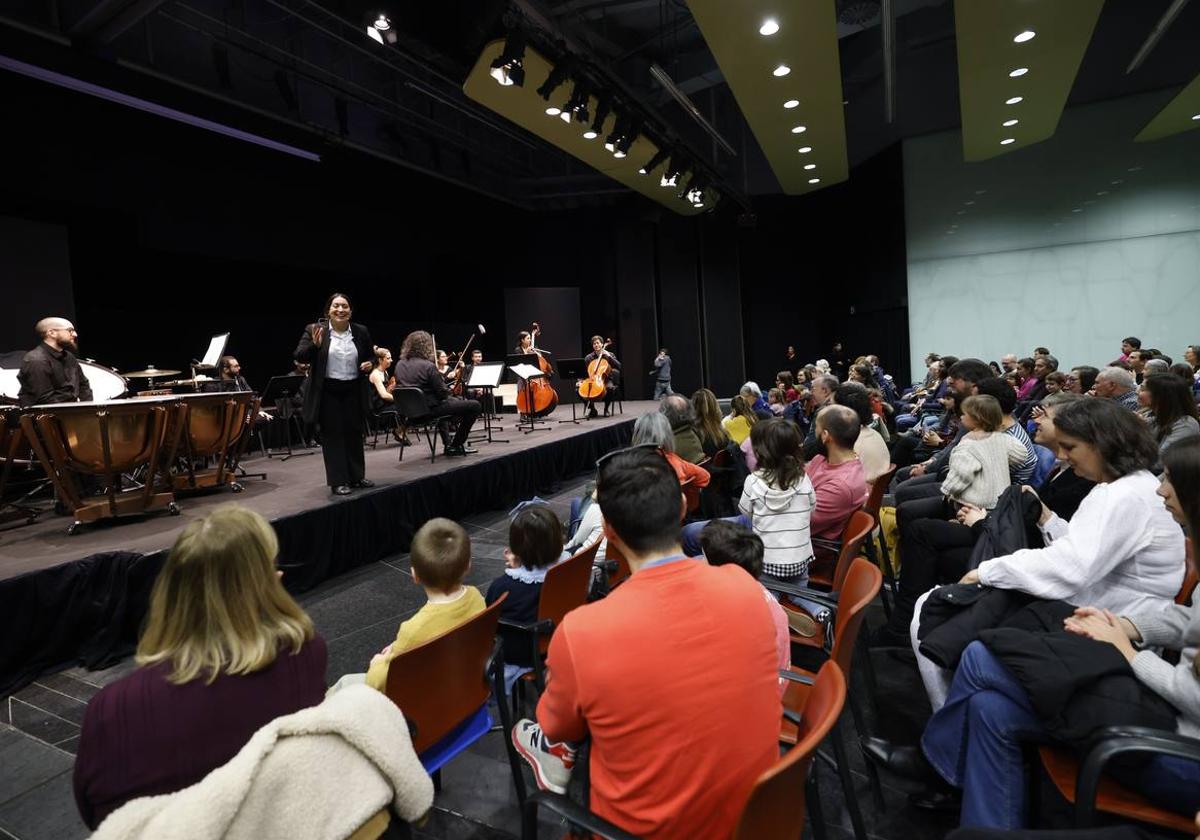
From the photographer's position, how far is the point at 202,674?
110cm

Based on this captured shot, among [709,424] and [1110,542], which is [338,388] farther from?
[1110,542]

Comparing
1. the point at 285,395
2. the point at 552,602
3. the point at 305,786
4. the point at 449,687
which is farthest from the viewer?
the point at 285,395

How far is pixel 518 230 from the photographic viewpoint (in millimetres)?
14164

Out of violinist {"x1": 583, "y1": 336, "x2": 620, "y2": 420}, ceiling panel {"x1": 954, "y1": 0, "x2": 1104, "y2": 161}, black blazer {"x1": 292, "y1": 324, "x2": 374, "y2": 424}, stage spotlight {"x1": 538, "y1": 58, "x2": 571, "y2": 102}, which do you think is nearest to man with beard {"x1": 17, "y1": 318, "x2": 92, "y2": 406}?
black blazer {"x1": 292, "y1": 324, "x2": 374, "y2": 424}

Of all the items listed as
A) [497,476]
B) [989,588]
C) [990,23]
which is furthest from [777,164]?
[989,588]

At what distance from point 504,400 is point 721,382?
534cm

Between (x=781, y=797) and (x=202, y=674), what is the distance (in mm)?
984

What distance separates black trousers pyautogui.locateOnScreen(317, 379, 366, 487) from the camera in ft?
14.7

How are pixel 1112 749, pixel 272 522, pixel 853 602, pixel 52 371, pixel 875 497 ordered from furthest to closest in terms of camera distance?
pixel 52 371 < pixel 272 522 < pixel 875 497 < pixel 853 602 < pixel 1112 749

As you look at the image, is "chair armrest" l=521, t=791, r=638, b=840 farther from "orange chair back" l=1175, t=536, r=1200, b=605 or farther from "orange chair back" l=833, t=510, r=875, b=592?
"orange chair back" l=1175, t=536, r=1200, b=605

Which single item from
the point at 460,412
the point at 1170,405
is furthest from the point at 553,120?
the point at 1170,405

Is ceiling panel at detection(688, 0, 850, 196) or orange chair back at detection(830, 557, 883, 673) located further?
ceiling panel at detection(688, 0, 850, 196)

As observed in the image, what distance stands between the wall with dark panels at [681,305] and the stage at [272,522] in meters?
8.01

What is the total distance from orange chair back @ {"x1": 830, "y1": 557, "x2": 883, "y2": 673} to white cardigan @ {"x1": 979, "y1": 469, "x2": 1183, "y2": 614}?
0.48 meters
